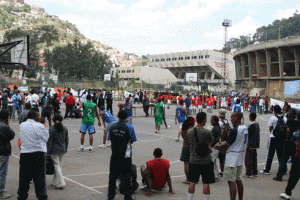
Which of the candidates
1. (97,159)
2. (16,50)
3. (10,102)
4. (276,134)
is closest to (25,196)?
(97,159)

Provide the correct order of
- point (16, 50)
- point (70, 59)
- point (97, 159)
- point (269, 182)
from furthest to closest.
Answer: point (70, 59) → point (16, 50) → point (97, 159) → point (269, 182)

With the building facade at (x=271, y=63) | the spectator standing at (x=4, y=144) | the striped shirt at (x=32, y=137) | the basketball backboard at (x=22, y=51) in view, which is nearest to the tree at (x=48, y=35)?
the building facade at (x=271, y=63)

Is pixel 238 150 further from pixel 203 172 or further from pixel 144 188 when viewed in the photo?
pixel 144 188

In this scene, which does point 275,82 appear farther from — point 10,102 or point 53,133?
point 53,133

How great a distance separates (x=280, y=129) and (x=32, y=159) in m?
5.81

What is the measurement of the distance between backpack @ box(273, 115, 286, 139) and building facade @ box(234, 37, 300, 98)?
48278 mm

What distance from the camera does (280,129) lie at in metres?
7.75

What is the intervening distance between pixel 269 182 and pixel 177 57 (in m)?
98.9

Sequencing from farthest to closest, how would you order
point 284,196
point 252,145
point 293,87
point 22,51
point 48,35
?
1. point 48,35
2. point 293,87
3. point 22,51
4. point 252,145
5. point 284,196

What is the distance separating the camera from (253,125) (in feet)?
25.1

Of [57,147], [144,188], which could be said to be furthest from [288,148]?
[57,147]

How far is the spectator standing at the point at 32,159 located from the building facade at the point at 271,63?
52.8 meters

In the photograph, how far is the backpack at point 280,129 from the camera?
775 centimetres

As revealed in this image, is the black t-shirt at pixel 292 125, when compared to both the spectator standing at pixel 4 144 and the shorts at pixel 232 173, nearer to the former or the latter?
the shorts at pixel 232 173
